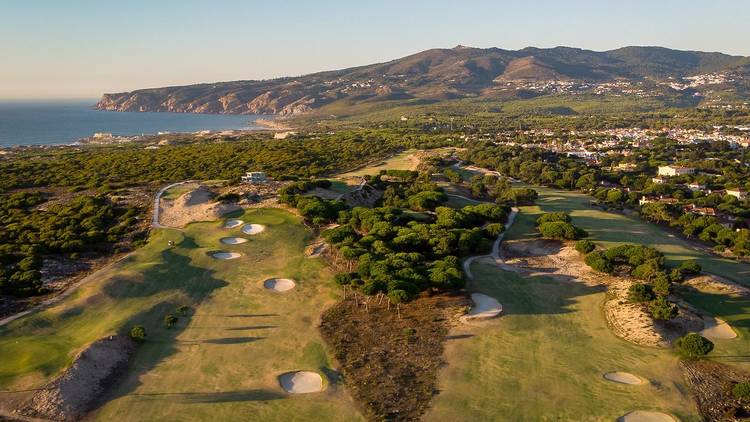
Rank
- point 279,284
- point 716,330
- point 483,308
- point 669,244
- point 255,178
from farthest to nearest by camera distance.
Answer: point 255,178 → point 669,244 → point 279,284 → point 483,308 → point 716,330

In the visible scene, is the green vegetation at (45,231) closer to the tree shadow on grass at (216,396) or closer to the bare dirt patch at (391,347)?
the tree shadow on grass at (216,396)

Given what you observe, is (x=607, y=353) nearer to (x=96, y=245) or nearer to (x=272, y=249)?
(x=272, y=249)

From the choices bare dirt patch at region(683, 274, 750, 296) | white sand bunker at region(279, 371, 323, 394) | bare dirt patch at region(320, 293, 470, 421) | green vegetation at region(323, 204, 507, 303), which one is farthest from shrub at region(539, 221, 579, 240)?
white sand bunker at region(279, 371, 323, 394)

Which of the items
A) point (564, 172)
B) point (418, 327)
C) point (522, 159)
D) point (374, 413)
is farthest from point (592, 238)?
point (522, 159)

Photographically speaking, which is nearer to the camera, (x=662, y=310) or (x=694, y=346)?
(x=694, y=346)

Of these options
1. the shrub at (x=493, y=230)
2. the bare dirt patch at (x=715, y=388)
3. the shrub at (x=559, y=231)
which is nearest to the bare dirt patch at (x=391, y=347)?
the bare dirt patch at (x=715, y=388)

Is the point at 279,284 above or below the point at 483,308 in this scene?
above

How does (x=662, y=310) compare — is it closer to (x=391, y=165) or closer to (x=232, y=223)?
(x=232, y=223)

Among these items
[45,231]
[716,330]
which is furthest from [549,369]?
[45,231]
